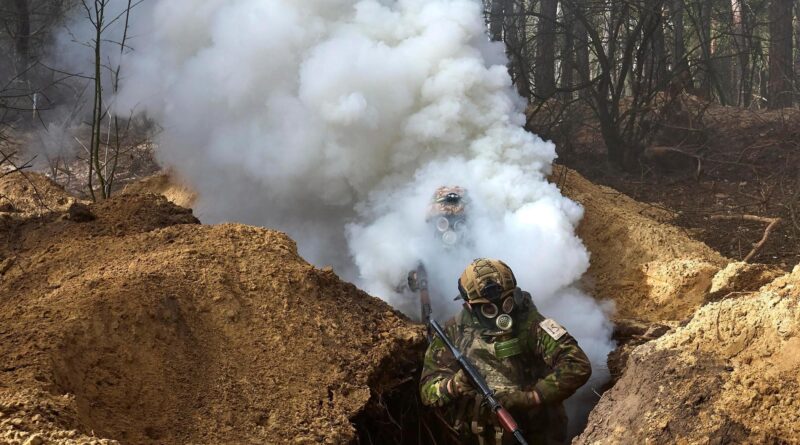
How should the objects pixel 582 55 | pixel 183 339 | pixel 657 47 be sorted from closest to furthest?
pixel 183 339
pixel 657 47
pixel 582 55

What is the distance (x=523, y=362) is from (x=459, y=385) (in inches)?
21.7

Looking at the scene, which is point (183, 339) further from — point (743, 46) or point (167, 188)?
point (743, 46)

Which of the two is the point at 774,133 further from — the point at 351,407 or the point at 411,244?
the point at 351,407

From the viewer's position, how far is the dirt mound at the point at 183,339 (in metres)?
3.91

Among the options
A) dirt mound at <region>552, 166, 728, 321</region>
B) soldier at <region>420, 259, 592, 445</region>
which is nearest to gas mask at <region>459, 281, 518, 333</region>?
soldier at <region>420, 259, 592, 445</region>

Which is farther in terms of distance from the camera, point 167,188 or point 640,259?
point 167,188

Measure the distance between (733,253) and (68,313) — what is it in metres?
7.12

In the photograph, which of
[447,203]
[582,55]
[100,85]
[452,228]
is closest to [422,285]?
[452,228]

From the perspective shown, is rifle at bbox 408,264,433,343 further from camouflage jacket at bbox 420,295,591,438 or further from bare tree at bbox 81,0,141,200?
bare tree at bbox 81,0,141,200

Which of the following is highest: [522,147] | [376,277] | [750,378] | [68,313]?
[522,147]

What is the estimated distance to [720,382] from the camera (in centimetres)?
357

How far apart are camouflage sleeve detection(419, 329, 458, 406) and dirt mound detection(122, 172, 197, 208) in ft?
21.6

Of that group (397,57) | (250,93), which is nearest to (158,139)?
(250,93)

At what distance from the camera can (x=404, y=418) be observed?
5.52 metres
